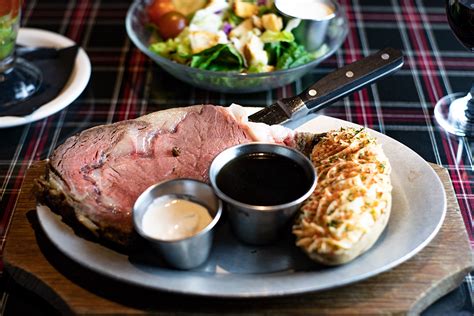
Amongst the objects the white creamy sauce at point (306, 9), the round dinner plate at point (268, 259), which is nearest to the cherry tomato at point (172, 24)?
the white creamy sauce at point (306, 9)

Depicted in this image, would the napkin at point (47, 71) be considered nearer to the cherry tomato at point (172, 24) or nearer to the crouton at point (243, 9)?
the cherry tomato at point (172, 24)

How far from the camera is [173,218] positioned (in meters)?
2.01

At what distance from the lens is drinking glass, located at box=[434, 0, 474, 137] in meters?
2.65

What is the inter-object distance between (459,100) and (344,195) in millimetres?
1470

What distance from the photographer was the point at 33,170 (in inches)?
101

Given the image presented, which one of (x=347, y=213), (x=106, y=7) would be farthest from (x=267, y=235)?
(x=106, y=7)

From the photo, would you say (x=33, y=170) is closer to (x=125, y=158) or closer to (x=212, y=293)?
(x=125, y=158)

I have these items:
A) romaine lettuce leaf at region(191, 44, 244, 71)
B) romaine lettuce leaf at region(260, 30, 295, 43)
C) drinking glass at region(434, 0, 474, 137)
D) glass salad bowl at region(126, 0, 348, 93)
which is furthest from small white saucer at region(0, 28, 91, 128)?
drinking glass at region(434, 0, 474, 137)

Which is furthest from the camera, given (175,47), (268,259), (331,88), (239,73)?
(175,47)

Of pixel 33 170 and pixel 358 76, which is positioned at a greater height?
pixel 358 76

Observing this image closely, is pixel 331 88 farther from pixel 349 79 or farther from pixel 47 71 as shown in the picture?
pixel 47 71

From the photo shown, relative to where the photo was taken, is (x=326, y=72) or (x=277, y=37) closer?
(x=277, y=37)

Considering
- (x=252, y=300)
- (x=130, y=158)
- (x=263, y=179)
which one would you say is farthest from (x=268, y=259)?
(x=130, y=158)

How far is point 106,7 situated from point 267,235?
257 cm
